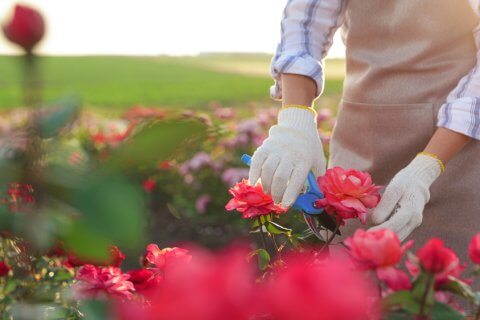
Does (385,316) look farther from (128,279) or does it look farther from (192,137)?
(128,279)

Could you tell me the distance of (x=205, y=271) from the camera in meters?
0.37

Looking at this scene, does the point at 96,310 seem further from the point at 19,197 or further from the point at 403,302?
the point at 403,302

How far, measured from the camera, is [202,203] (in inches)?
188

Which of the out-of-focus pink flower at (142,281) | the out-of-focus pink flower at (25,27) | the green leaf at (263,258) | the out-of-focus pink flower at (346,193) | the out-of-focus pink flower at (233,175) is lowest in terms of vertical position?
the out-of-focus pink flower at (233,175)

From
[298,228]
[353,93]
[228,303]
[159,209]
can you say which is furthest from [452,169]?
[159,209]

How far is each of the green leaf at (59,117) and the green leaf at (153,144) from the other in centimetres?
7

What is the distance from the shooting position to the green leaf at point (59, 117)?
1.37 feet

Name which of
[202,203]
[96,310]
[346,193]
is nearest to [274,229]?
[346,193]

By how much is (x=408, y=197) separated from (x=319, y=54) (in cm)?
45

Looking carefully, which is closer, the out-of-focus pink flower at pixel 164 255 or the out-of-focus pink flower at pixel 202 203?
the out-of-focus pink flower at pixel 164 255

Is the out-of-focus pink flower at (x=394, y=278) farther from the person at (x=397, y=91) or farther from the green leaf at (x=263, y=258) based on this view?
the person at (x=397, y=91)

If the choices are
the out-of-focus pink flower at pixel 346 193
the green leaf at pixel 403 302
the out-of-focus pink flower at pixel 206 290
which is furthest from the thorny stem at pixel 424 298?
the out-of-focus pink flower at pixel 346 193

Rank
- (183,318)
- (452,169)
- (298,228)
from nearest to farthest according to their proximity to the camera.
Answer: (183,318) → (452,169) → (298,228)

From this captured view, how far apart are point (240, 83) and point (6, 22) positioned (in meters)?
21.6
